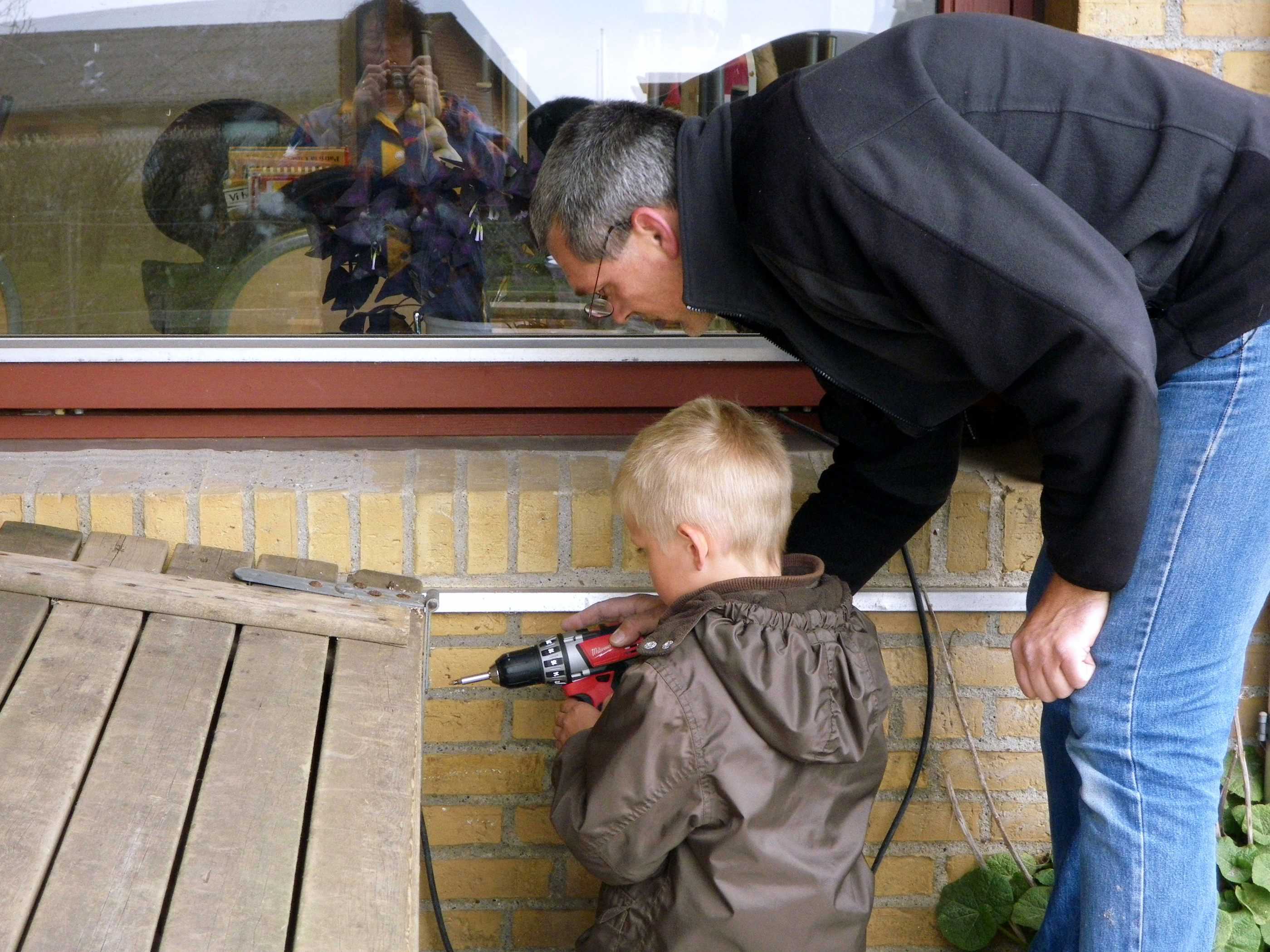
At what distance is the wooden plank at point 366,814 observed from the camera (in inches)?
41.6

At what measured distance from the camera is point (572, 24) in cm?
228

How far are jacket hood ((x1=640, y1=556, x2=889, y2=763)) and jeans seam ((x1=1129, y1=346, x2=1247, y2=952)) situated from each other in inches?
12.9

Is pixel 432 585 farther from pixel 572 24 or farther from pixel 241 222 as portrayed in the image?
pixel 572 24

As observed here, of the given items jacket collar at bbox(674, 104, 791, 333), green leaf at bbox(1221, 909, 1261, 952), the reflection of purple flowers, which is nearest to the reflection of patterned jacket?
the reflection of purple flowers

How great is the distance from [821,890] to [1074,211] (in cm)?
91

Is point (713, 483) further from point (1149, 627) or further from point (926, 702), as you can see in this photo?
point (926, 702)

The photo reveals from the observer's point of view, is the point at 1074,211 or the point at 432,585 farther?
the point at 432,585

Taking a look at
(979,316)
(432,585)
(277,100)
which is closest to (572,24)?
(277,100)

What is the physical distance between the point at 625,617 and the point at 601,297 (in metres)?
0.54

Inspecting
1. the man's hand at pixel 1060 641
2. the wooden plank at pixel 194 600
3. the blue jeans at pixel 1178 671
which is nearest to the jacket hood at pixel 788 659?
the man's hand at pixel 1060 641

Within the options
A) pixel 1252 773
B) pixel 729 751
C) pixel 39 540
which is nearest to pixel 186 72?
pixel 39 540

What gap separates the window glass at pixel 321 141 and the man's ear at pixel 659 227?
747mm

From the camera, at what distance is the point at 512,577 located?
208 cm

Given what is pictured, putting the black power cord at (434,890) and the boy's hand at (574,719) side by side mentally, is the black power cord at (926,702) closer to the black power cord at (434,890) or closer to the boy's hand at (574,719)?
the boy's hand at (574,719)
